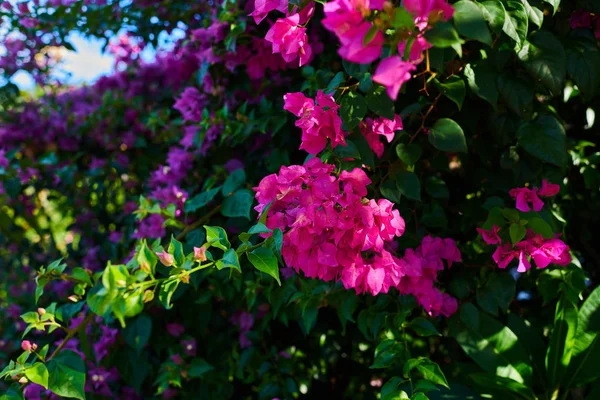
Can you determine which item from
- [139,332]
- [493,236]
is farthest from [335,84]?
[139,332]

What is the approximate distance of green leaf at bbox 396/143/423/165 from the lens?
115 centimetres

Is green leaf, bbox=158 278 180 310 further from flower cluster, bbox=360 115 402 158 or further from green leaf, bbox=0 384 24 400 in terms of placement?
flower cluster, bbox=360 115 402 158

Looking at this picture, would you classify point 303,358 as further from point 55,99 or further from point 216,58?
point 55,99

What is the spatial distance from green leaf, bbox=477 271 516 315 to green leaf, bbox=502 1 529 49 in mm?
513

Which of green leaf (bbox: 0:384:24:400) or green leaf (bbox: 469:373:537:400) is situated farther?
green leaf (bbox: 469:373:537:400)

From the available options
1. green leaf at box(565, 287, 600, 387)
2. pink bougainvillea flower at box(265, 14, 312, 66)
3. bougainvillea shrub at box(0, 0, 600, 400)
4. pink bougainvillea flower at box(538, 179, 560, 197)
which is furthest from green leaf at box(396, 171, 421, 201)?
green leaf at box(565, 287, 600, 387)

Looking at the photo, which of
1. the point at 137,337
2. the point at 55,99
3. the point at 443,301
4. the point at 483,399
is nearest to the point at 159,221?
the point at 137,337

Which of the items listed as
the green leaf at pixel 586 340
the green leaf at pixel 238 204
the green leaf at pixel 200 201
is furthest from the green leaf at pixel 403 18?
the green leaf at pixel 586 340

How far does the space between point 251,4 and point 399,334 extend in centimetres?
83

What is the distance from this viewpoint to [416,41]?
2.30 feet

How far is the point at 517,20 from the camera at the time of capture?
3.27 ft

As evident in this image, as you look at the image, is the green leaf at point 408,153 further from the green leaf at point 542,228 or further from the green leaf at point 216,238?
the green leaf at point 216,238

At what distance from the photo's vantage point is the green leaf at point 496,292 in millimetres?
1262

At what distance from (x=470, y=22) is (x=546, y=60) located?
43 cm
